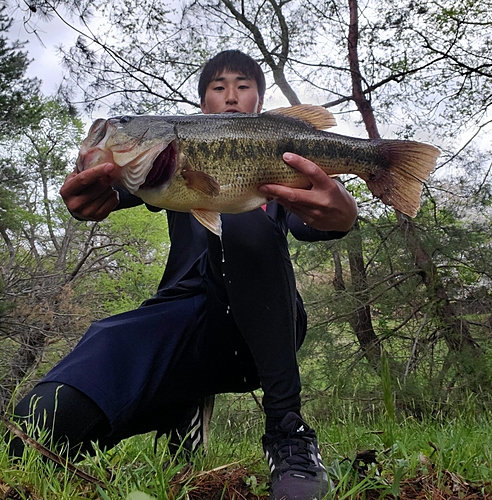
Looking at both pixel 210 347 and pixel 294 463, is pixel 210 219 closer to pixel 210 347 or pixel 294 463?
pixel 210 347

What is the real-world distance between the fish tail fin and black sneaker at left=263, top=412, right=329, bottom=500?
0.78 meters

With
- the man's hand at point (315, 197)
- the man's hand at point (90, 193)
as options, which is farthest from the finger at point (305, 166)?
the man's hand at point (90, 193)

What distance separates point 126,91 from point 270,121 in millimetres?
5099

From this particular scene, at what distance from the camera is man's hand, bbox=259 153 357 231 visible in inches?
57.3

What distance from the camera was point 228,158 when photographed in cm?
145

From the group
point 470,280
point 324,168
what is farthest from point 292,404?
point 470,280

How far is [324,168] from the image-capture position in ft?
5.22

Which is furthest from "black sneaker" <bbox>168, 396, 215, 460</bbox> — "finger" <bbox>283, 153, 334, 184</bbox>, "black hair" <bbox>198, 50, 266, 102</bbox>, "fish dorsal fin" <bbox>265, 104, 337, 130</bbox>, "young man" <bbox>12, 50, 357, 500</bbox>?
"black hair" <bbox>198, 50, 266, 102</bbox>

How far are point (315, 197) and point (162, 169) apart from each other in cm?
48

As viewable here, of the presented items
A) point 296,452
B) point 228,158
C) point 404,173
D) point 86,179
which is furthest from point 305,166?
point 296,452

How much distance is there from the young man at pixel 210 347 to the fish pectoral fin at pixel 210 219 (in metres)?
0.09

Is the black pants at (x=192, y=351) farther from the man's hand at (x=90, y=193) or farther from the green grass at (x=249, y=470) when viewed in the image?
the man's hand at (x=90, y=193)

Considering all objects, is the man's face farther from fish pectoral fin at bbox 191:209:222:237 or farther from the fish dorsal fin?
fish pectoral fin at bbox 191:209:222:237

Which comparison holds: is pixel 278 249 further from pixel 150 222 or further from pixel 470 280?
pixel 150 222
